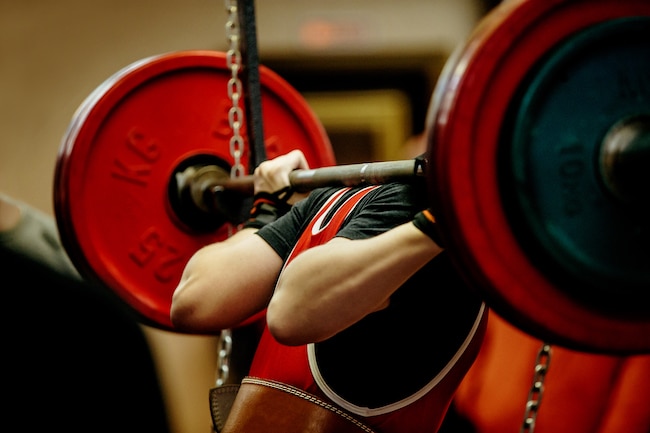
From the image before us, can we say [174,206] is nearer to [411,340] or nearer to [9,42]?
[411,340]

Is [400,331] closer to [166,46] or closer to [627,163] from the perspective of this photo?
[627,163]

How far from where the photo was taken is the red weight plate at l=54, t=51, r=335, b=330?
1.31 metres

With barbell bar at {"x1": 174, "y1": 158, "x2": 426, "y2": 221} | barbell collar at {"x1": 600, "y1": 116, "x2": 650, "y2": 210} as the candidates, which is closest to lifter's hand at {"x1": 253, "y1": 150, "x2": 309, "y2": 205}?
barbell bar at {"x1": 174, "y1": 158, "x2": 426, "y2": 221}

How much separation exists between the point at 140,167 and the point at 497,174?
81 cm

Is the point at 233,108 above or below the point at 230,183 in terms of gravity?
above

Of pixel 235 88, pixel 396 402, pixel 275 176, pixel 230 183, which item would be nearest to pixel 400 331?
pixel 396 402

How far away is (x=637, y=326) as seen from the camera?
751 mm

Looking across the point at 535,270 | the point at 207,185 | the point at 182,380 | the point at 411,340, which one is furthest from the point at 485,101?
the point at 182,380

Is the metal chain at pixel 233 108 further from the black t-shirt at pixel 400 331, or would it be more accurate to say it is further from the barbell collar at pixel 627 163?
the barbell collar at pixel 627 163

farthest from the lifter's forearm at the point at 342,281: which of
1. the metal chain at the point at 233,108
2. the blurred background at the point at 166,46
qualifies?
the blurred background at the point at 166,46

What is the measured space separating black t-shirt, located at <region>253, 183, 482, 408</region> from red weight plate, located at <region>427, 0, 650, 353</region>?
Answer: 0.16 metres

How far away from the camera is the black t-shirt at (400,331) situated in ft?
2.97

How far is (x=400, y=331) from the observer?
36.0 inches

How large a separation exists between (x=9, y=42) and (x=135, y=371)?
3.10 meters
